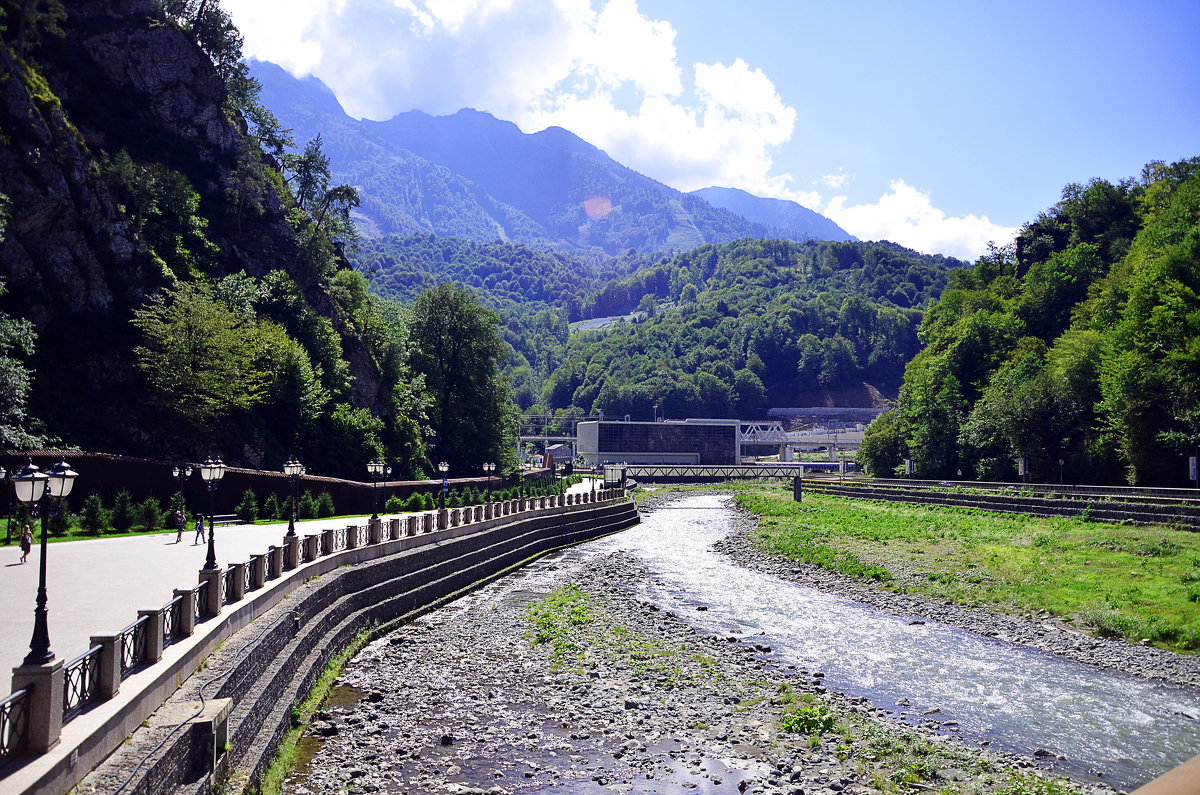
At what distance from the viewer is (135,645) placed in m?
Answer: 10.8

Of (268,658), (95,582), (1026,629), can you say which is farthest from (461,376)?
(268,658)

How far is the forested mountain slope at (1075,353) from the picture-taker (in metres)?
46.3

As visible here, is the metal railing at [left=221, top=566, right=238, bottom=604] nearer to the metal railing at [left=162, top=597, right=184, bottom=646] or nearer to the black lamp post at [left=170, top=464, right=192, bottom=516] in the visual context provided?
the metal railing at [left=162, top=597, right=184, bottom=646]

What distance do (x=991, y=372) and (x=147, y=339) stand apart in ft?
225

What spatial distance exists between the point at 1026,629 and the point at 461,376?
181 feet

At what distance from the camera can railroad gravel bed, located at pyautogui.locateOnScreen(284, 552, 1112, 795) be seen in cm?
1442

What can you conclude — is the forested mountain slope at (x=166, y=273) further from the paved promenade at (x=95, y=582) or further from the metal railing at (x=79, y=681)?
the metal railing at (x=79, y=681)

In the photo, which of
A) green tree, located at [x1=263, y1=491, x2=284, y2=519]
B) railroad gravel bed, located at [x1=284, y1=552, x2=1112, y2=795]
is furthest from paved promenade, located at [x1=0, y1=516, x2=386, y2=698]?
green tree, located at [x1=263, y1=491, x2=284, y2=519]

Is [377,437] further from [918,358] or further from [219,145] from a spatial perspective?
[918,358]

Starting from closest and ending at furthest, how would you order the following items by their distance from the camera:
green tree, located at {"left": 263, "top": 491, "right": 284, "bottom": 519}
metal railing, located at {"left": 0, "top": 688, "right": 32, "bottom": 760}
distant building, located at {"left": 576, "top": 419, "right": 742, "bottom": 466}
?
Answer: 1. metal railing, located at {"left": 0, "top": 688, "right": 32, "bottom": 760}
2. green tree, located at {"left": 263, "top": 491, "right": 284, "bottom": 519}
3. distant building, located at {"left": 576, "top": 419, "right": 742, "bottom": 466}

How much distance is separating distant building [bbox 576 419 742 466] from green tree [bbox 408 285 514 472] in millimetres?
66816

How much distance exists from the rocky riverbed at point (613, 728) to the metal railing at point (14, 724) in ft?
21.2

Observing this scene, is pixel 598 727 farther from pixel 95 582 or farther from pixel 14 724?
pixel 14 724

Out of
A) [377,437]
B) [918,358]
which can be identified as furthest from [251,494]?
[918,358]
